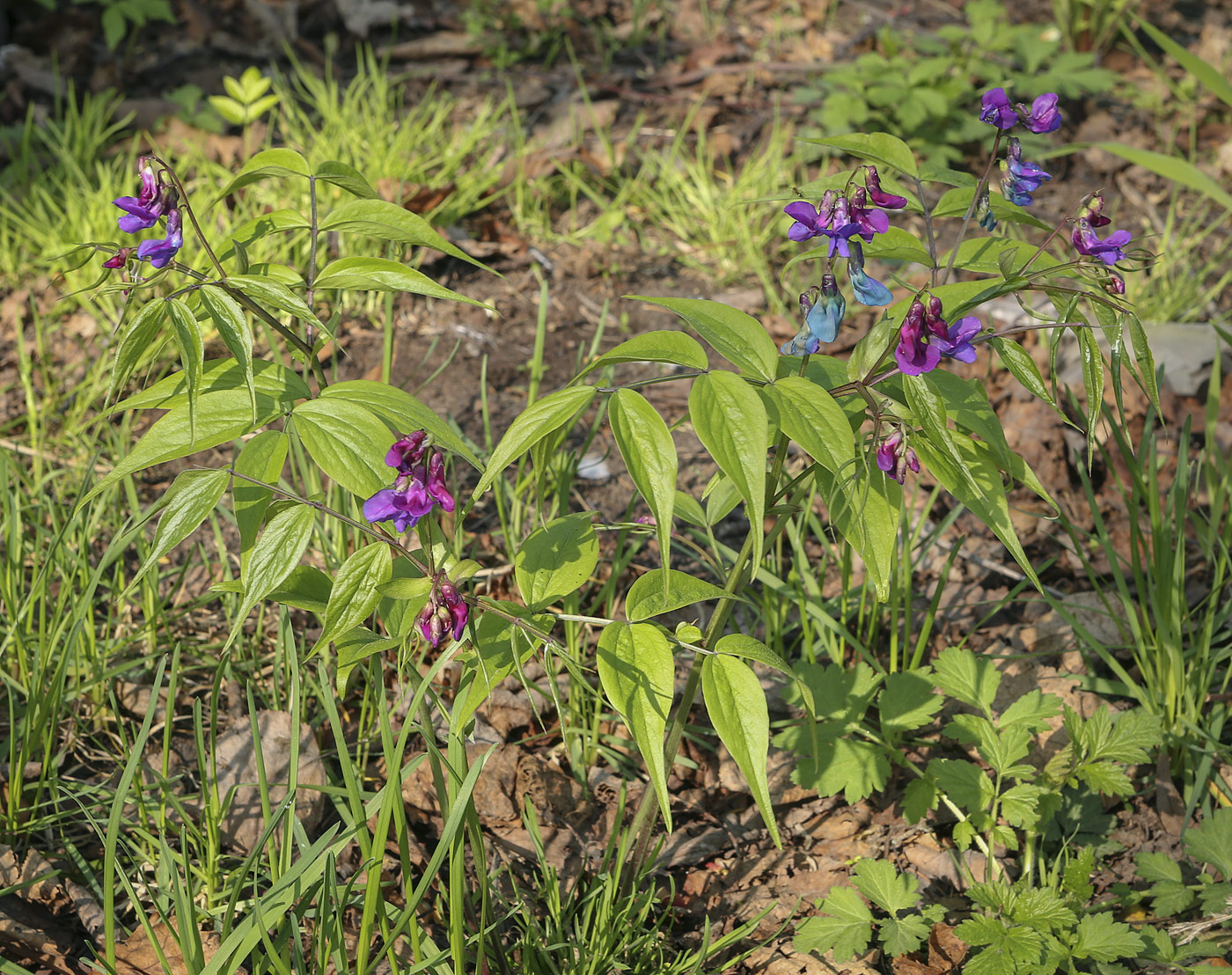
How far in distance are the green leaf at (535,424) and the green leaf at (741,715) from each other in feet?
1.28

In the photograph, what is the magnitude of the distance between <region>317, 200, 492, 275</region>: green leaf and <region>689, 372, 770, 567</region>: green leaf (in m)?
0.45

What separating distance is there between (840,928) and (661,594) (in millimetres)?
763

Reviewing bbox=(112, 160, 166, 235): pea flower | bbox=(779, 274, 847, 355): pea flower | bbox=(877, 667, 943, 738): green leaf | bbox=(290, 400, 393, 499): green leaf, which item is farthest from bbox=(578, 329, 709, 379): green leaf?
bbox=(877, 667, 943, 738): green leaf

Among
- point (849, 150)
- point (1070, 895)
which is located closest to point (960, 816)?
point (1070, 895)

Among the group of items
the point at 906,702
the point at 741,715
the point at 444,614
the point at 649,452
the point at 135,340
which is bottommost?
the point at 906,702

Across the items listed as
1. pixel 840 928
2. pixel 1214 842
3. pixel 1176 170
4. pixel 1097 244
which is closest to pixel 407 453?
pixel 1097 244

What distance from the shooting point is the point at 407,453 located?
1190mm

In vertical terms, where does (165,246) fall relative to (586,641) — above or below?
above

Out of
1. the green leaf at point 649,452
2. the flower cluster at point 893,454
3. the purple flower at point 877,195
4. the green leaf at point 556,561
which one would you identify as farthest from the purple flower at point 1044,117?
the green leaf at point 556,561

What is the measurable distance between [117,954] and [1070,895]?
5.55ft

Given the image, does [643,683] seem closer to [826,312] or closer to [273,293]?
[826,312]

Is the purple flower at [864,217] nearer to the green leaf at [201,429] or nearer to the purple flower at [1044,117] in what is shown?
the purple flower at [1044,117]

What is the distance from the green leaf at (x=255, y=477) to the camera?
128 centimetres

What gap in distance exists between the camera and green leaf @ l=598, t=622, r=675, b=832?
120 centimetres
